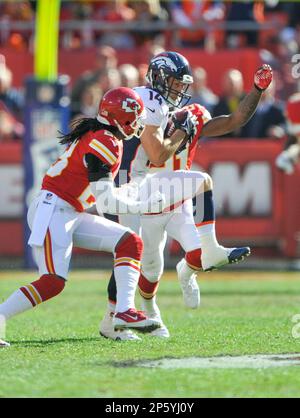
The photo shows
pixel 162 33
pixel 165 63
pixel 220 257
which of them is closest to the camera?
pixel 165 63

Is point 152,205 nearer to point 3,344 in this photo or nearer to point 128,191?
point 128,191

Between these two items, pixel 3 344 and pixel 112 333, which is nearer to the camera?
pixel 3 344

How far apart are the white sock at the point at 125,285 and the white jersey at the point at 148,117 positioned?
3.31 ft

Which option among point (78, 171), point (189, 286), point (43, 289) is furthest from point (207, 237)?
point (43, 289)

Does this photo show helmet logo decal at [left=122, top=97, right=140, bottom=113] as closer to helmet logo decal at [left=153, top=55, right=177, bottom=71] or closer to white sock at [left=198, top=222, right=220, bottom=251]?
helmet logo decal at [left=153, top=55, right=177, bottom=71]

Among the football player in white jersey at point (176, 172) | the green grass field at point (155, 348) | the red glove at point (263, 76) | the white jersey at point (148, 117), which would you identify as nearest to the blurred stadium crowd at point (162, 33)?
the green grass field at point (155, 348)

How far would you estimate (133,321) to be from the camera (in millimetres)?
6207

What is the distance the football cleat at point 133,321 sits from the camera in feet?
20.4

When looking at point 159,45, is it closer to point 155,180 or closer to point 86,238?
point 155,180

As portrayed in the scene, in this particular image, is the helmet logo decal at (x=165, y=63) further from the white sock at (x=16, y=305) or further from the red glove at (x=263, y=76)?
the white sock at (x=16, y=305)

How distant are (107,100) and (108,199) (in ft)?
2.20

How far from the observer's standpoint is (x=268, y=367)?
18.1ft

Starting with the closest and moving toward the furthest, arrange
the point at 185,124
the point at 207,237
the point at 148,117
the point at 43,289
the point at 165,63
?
the point at 43,289 < the point at 148,117 < the point at 185,124 < the point at 165,63 < the point at 207,237

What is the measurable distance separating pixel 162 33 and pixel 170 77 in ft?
26.5
